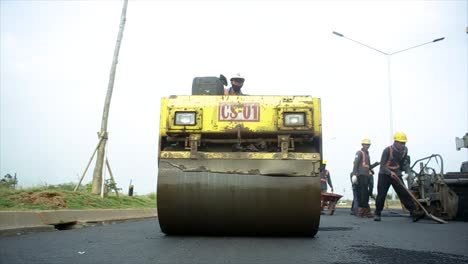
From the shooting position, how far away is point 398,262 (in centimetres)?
385

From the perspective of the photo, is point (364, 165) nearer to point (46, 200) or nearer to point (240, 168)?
point (46, 200)

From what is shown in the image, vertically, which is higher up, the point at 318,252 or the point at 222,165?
the point at 222,165

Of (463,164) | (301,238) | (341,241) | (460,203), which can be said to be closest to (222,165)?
(301,238)

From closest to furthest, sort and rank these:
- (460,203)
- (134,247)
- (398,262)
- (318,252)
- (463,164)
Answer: (398,262) → (318,252) → (134,247) → (460,203) → (463,164)

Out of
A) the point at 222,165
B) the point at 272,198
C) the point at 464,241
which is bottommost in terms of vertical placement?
the point at 464,241

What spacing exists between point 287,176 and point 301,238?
74 centimetres

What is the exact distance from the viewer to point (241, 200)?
5.25 m

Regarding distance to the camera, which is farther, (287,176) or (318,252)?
(287,176)

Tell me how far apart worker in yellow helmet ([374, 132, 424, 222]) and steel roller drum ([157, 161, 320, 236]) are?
476 centimetres

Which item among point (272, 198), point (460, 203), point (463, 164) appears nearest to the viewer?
point (272, 198)

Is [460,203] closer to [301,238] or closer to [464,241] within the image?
[464,241]

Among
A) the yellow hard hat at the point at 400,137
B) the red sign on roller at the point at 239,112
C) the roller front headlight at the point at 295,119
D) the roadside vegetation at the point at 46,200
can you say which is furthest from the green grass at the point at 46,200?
the yellow hard hat at the point at 400,137

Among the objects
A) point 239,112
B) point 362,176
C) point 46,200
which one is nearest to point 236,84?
point 239,112

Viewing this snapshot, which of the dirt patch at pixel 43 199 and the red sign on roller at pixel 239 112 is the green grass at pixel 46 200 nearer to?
the dirt patch at pixel 43 199
